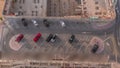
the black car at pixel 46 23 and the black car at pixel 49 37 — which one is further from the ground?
the black car at pixel 46 23

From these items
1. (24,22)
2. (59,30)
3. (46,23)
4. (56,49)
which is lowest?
(56,49)

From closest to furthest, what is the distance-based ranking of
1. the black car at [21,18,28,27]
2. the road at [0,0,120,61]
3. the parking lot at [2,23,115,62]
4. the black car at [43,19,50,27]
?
1. the black car at [21,18,28,27]
2. the black car at [43,19,50,27]
3. the parking lot at [2,23,115,62]
4. the road at [0,0,120,61]

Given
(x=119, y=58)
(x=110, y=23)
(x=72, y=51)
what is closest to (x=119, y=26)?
(x=110, y=23)

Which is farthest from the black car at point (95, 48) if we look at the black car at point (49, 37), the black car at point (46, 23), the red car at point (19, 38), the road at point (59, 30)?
the red car at point (19, 38)

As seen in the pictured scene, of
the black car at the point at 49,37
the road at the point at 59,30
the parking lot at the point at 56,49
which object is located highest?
the road at the point at 59,30

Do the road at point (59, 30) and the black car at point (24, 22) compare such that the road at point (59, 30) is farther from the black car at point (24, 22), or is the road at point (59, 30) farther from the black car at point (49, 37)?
the black car at point (49, 37)

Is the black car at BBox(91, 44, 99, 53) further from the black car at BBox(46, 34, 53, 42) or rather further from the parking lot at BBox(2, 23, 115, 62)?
the black car at BBox(46, 34, 53, 42)

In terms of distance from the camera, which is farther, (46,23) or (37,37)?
(37,37)

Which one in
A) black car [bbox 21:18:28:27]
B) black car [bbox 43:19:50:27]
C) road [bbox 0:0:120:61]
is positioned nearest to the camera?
black car [bbox 21:18:28:27]

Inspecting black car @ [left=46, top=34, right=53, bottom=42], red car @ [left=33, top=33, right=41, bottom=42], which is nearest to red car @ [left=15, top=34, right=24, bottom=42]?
red car @ [left=33, top=33, right=41, bottom=42]

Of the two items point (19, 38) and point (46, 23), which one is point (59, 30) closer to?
point (46, 23)

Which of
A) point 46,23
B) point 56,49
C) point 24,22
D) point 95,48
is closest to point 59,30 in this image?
point 46,23
